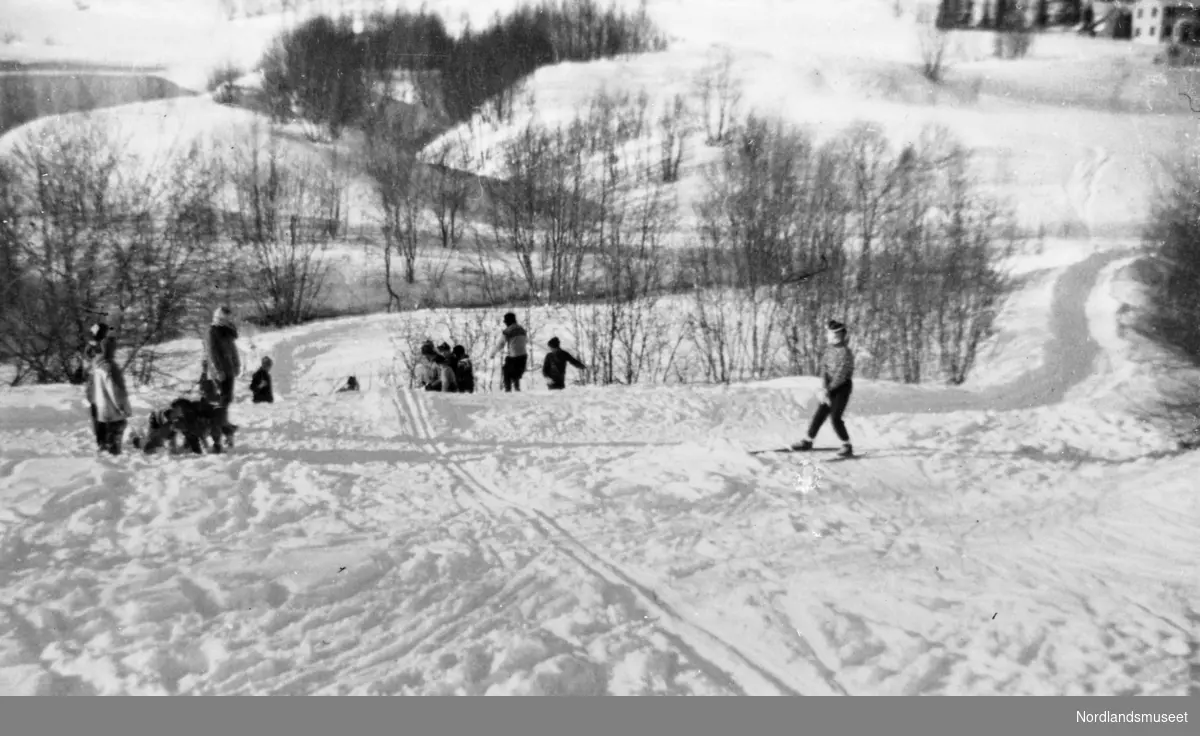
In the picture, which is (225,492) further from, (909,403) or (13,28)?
(909,403)

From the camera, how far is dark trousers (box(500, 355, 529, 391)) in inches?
432

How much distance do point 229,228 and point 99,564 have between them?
532 inches

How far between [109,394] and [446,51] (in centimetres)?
431

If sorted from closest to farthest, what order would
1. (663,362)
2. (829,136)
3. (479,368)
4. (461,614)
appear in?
(461,614) < (829,136) < (663,362) < (479,368)

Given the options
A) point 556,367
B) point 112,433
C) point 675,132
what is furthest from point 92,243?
point 675,132

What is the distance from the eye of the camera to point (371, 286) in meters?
18.9

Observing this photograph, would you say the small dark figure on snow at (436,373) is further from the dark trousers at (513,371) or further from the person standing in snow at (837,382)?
the person standing in snow at (837,382)

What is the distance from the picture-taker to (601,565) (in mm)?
4688

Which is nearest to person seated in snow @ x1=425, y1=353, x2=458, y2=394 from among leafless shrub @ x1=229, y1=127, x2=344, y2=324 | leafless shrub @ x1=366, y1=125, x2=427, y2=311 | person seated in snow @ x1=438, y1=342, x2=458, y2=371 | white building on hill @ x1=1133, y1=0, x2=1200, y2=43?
person seated in snow @ x1=438, y1=342, x2=458, y2=371

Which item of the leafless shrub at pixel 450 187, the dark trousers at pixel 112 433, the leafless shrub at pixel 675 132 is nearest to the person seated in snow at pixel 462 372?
the leafless shrub at pixel 450 187

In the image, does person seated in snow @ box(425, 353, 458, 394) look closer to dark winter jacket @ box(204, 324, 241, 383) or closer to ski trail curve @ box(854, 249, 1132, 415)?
dark winter jacket @ box(204, 324, 241, 383)

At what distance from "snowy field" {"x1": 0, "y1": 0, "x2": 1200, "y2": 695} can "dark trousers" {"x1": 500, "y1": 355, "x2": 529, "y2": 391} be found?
167cm

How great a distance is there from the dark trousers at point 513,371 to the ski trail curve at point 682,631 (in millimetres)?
5122

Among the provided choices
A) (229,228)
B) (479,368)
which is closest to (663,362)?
(479,368)
